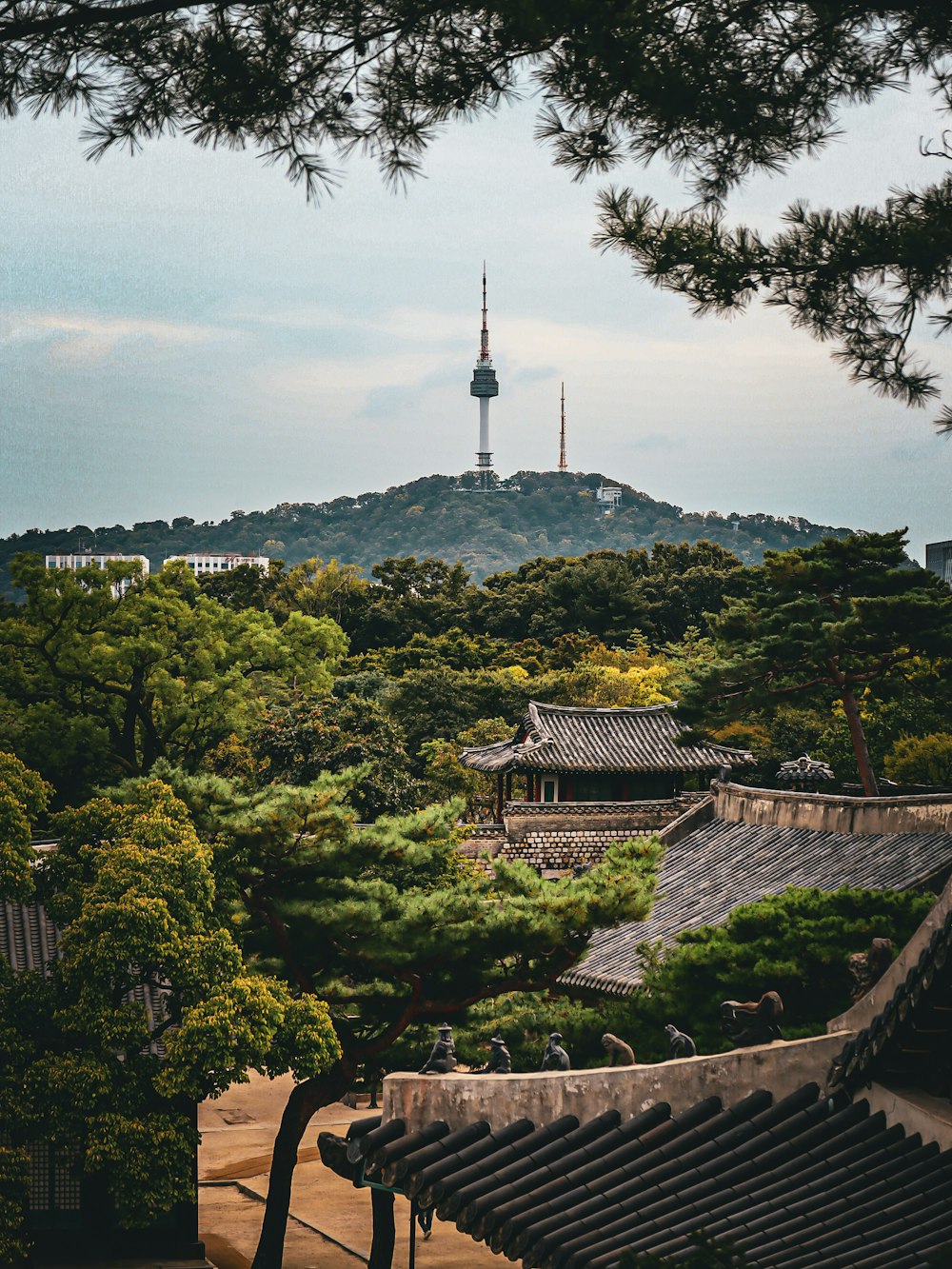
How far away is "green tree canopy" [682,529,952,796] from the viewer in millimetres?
28156

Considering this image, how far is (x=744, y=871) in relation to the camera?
1977 cm

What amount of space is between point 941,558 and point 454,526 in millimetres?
114069

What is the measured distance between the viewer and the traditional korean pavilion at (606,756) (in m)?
31.2

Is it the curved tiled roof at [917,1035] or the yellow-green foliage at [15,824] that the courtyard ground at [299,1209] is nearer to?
the yellow-green foliage at [15,824]

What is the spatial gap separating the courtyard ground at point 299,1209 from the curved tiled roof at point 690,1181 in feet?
30.2

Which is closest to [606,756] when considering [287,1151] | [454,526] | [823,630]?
[823,630]

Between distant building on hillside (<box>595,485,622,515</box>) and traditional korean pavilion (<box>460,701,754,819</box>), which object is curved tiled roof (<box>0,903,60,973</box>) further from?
distant building on hillside (<box>595,485,622,515</box>)

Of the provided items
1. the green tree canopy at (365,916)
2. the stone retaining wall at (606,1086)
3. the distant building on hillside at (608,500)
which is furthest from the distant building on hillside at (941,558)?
the distant building on hillside at (608,500)

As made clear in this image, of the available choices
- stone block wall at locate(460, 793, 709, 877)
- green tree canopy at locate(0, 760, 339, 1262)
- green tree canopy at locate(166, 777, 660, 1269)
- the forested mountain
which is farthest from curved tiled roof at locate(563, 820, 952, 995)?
the forested mountain

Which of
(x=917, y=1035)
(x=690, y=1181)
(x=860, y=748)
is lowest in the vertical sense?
(x=860, y=748)

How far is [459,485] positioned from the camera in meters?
182

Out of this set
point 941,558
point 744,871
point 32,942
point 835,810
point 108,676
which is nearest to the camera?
point 32,942

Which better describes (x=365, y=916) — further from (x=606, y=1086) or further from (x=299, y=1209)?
(x=606, y=1086)

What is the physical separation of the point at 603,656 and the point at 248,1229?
123ft
